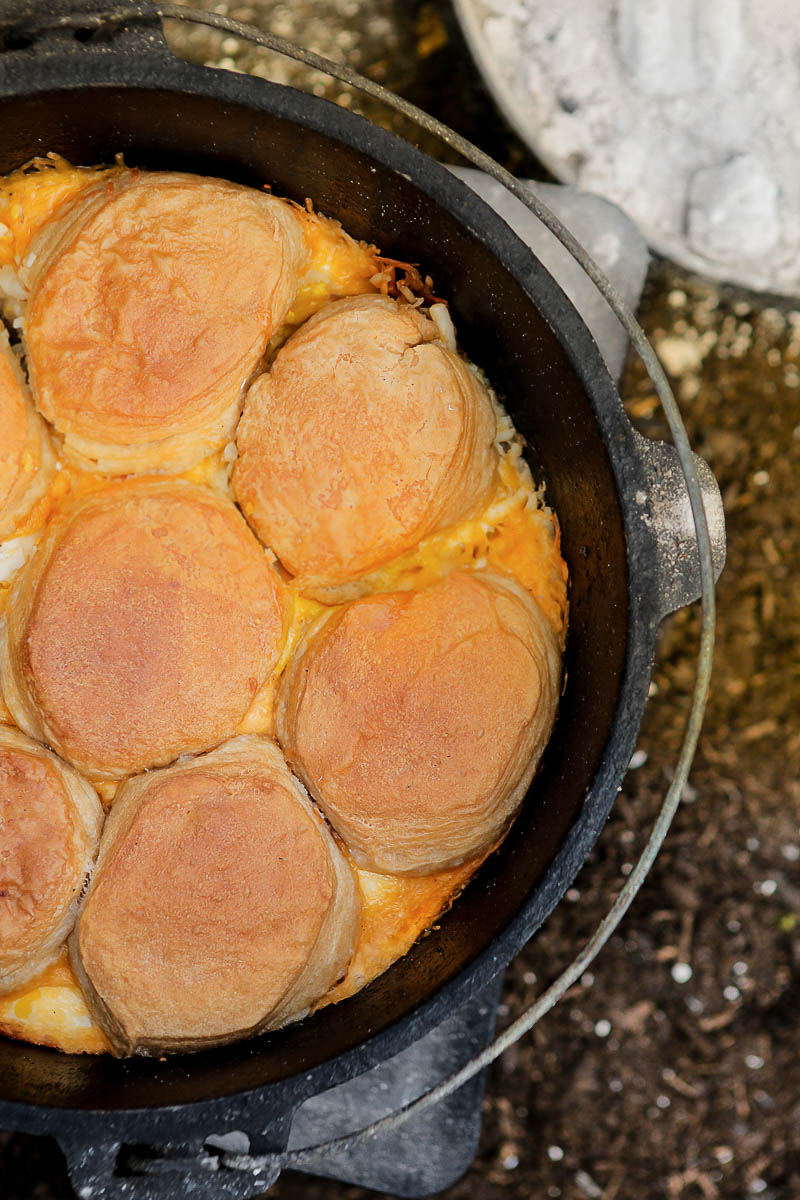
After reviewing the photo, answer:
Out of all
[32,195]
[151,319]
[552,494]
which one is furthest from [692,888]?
[32,195]

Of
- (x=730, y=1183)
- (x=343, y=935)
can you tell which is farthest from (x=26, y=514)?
(x=730, y=1183)

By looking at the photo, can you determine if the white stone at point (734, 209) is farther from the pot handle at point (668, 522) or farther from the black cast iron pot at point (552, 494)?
the pot handle at point (668, 522)

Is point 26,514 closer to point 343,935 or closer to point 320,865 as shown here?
point 320,865

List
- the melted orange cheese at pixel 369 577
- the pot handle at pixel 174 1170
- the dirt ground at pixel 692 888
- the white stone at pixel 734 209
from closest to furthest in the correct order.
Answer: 1. the pot handle at pixel 174 1170
2. the melted orange cheese at pixel 369 577
3. the white stone at pixel 734 209
4. the dirt ground at pixel 692 888

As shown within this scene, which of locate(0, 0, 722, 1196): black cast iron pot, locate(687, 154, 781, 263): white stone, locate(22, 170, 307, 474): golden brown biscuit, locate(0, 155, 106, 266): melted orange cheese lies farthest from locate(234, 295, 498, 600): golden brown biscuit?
locate(687, 154, 781, 263): white stone

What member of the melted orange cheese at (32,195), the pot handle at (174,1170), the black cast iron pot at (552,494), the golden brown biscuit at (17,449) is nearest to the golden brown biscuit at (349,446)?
the black cast iron pot at (552,494)

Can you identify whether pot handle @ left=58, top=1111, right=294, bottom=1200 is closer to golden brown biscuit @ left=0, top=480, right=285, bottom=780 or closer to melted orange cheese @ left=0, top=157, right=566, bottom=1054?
melted orange cheese @ left=0, top=157, right=566, bottom=1054

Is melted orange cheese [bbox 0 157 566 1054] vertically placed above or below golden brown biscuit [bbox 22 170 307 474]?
below
